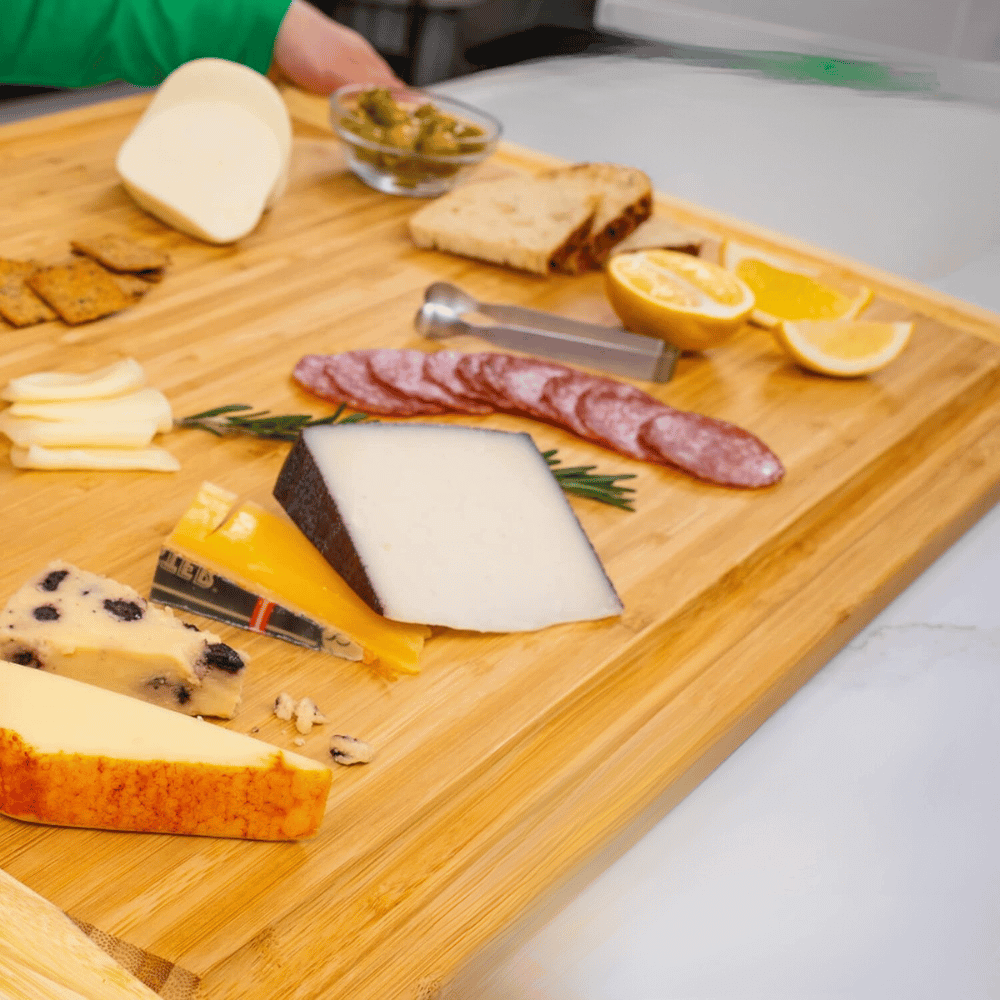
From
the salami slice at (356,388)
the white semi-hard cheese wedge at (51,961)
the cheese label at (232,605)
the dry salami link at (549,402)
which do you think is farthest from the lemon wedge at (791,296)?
the white semi-hard cheese wedge at (51,961)

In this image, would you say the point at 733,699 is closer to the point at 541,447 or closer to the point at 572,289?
the point at 541,447

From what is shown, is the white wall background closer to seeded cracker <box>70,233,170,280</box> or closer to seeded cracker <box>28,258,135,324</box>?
seeded cracker <box>70,233,170,280</box>

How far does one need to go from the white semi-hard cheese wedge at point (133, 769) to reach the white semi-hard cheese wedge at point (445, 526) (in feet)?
0.90

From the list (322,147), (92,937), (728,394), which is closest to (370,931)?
(92,937)

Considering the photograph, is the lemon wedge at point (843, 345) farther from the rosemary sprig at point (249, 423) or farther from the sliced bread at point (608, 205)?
the rosemary sprig at point (249, 423)

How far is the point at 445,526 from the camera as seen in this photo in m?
1.38

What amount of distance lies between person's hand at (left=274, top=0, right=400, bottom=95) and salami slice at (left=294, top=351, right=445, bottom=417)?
127cm

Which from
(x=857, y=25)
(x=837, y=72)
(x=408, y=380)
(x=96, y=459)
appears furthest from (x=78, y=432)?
(x=837, y=72)

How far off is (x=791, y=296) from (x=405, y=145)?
0.86m

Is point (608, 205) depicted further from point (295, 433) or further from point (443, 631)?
point (443, 631)

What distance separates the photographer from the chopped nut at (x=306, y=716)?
120 centimetres

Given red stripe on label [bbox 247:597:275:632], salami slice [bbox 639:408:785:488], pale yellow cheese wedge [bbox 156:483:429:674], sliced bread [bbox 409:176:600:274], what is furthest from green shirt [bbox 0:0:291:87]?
red stripe on label [bbox 247:597:275:632]

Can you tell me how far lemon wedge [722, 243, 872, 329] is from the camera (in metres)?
2.12

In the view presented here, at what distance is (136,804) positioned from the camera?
104cm
